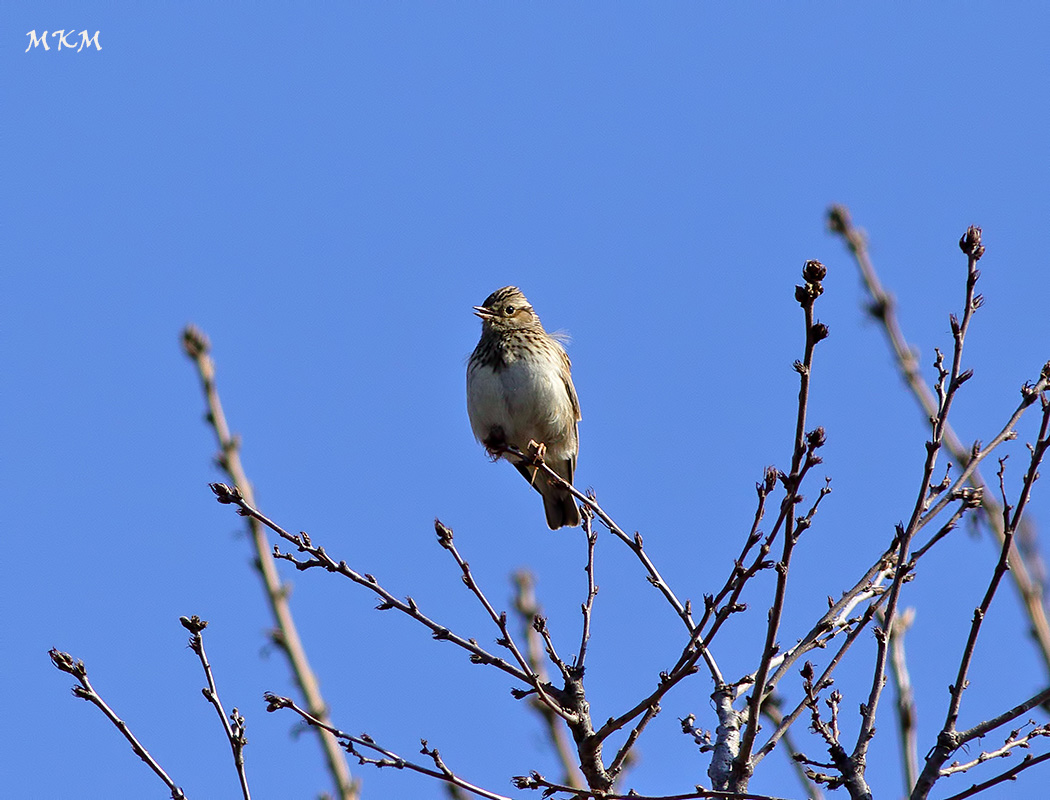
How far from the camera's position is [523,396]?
28.0 feet

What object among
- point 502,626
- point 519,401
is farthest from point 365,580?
point 519,401

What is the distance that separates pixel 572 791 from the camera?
4.14m

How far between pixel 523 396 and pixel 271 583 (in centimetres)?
256

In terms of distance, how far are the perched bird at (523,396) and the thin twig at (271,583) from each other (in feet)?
6.65

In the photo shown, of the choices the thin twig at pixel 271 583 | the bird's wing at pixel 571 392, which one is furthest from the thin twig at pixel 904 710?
the bird's wing at pixel 571 392

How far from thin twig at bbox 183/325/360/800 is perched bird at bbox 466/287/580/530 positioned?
203 cm

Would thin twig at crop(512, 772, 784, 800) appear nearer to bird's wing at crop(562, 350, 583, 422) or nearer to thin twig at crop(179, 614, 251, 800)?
thin twig at crop(179, 614, 251, 800)

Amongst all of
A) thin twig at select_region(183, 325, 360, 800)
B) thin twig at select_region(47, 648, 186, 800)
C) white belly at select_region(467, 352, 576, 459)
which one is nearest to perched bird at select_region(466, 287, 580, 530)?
white belly at select_region(467, 352, 576, 459)

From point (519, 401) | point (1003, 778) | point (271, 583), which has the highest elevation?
point (519, 401)

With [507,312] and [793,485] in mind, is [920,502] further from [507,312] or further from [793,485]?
[507,312]

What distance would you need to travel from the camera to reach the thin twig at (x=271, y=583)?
5.59m

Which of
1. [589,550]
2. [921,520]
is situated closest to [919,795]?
[921,520]

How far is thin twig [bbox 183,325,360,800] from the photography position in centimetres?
559

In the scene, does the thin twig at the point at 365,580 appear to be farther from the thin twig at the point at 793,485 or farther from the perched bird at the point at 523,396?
the perched bird at the point at 523,396
